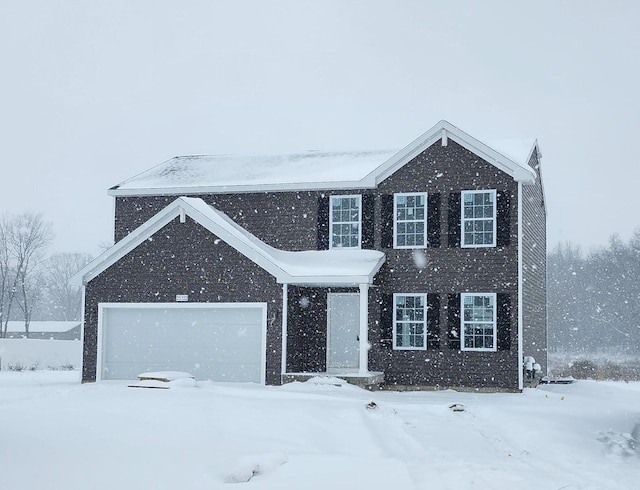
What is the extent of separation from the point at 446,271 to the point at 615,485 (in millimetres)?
11724

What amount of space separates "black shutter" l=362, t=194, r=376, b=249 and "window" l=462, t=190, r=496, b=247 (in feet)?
7.93

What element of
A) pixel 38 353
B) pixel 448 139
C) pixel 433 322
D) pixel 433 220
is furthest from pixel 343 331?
pixel 38 353

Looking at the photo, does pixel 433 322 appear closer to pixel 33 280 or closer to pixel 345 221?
pixel 345 221

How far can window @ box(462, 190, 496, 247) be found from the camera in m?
20.7

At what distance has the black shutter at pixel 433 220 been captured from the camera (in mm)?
21078

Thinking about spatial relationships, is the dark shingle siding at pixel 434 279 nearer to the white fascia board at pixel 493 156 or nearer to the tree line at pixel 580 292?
the white fascia board at pixel 493 156

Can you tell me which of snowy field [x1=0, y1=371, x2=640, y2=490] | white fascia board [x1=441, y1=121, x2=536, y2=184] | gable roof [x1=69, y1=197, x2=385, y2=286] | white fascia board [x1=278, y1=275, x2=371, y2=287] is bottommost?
snowy field [x1=0, y1=371, x2=640, y2=490]

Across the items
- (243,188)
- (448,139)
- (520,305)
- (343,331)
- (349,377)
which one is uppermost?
(448,139)

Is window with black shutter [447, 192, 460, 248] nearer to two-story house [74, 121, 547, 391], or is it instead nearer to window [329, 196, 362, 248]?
two-story house [74, 121, 547, 391]

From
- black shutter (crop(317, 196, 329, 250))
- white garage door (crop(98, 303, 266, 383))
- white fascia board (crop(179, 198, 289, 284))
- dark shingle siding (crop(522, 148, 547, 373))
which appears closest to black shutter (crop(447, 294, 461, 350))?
dark shingle siding (crop(522, 148, 547, 373))

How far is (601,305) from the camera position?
231 ft

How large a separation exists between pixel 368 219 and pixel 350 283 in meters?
2.33

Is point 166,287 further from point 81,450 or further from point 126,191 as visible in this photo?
point 81,450

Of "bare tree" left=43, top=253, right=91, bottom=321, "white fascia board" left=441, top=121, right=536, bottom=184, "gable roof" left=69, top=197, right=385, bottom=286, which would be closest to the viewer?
"gable roof" left=69, top=197, right=385, bottom=286
